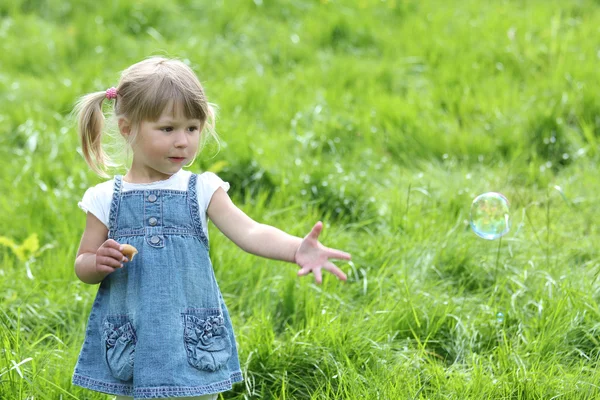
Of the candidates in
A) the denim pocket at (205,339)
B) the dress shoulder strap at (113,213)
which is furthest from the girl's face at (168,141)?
the denim pocket at (205,339)

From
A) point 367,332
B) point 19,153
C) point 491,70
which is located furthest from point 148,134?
point 491,70

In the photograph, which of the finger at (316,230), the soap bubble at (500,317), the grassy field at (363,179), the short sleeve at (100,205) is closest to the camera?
the finger at (316,230)

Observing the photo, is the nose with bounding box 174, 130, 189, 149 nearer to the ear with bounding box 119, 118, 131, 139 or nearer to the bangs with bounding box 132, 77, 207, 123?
the bangs with bounding box 132, 77, 207, 123

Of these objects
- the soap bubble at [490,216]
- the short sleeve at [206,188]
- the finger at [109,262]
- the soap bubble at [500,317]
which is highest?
the short sleeve at [206,188]

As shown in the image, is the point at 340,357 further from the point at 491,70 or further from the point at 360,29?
the point at 360,29

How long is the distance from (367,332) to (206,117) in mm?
1051

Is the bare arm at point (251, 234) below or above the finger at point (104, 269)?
above

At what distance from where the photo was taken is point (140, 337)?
2.39m

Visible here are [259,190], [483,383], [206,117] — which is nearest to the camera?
[206,117]

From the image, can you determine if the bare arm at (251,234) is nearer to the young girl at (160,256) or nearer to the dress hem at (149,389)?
the young girl at (160,256)

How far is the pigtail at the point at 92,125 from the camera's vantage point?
103 inches

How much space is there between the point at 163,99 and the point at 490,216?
5.03 ft

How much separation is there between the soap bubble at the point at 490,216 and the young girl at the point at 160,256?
3.88ft

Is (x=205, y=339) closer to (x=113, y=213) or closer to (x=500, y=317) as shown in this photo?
(x=113, y=213)
